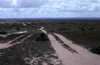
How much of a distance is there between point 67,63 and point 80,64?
1267 millimetres

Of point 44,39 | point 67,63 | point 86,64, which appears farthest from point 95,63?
point 44,39

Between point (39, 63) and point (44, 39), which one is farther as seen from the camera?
point (44, 39)

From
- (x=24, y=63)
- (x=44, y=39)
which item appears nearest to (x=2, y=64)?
(x=24, y=63)

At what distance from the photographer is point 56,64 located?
20.0m

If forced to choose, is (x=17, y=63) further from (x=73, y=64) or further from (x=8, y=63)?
(x=73, y=64)

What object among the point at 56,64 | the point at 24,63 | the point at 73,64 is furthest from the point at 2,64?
the point at 73,64

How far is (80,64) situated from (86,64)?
54cm

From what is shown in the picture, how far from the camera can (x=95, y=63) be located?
2030cm

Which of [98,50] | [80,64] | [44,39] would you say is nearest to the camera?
[80,64]

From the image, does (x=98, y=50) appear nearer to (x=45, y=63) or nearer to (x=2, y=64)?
(x=45, y=63)

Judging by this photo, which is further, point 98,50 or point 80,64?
point 98,50

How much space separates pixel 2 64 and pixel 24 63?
203 cm

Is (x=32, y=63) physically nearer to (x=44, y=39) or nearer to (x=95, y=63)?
(x=95, y=63)

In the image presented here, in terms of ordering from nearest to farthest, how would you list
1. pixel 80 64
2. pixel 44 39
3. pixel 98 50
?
1. pixel 80 64
2. pixel 98 50
3. pixel 44 39
